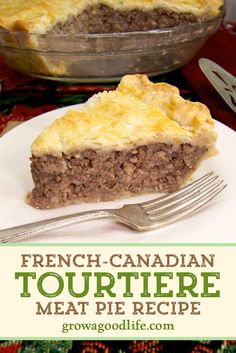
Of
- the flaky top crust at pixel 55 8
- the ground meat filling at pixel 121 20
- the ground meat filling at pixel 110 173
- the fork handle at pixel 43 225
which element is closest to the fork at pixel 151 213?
the fork handle at pixel 43 225

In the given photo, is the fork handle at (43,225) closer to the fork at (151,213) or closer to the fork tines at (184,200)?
the fork at (151,213)

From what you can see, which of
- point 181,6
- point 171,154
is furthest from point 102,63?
point 171,154

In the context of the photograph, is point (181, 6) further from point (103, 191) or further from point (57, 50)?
point (103, 191)

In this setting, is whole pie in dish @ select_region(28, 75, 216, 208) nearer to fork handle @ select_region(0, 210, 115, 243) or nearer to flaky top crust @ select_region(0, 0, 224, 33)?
fork handle @ select_region(0, 210, 115, 243)

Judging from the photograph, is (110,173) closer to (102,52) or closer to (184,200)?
(184,200)

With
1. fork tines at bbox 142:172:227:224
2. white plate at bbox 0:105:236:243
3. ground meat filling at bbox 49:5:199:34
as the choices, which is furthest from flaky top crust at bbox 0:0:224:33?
fork tines at bbox 142:172:227:224

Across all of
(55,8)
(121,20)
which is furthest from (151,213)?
(121,20)

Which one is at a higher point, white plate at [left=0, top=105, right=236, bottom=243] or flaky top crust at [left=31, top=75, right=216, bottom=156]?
flaky top crust at [left=31, top=75, right=216, bottom=156]

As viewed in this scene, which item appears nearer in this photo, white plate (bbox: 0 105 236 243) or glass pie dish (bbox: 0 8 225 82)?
white plate (bbox: 0 105 236 243)
